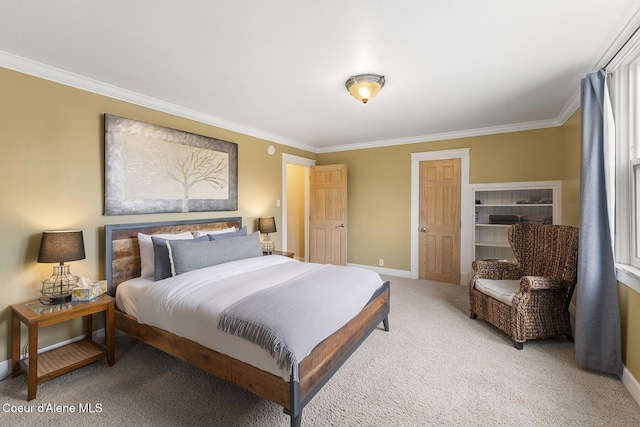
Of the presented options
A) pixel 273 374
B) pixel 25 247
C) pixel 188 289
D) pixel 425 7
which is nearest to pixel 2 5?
pixel 25 247

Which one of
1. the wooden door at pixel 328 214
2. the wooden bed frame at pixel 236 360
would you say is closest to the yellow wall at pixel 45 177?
the wooden bed frame at pixel 236 360

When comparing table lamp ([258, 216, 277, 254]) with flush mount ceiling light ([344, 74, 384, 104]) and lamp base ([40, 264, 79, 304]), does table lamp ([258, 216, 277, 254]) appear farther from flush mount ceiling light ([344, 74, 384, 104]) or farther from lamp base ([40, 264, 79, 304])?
flush mount ceiling light ([344, 74, 384, 104])

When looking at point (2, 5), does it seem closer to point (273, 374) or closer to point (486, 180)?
point (273, 374)

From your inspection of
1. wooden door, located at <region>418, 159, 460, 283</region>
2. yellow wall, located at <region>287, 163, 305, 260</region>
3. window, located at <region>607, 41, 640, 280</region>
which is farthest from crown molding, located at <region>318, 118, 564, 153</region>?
window, located at <region>607, 41, 640, 280</region>

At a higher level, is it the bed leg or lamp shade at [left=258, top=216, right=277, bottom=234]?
lamp shade at [left=258, top=216, right=277, bottom=234]

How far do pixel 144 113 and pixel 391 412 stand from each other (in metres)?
3.56

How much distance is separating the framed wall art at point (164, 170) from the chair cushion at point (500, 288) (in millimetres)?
3248

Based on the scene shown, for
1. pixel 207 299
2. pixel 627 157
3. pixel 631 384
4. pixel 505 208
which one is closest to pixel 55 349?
pixel 207 299

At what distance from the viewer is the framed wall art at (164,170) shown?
9.28 feet

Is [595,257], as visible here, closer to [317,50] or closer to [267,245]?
[317,50]

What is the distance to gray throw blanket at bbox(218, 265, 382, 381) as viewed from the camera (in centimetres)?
161

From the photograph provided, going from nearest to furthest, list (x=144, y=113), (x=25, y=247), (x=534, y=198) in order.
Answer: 1. (x=25, y=247)
2. (x=144, y=113)
3. (x=534, y=198)

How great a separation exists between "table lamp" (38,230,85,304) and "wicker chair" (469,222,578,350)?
3805mm

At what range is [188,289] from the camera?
7.35ft
